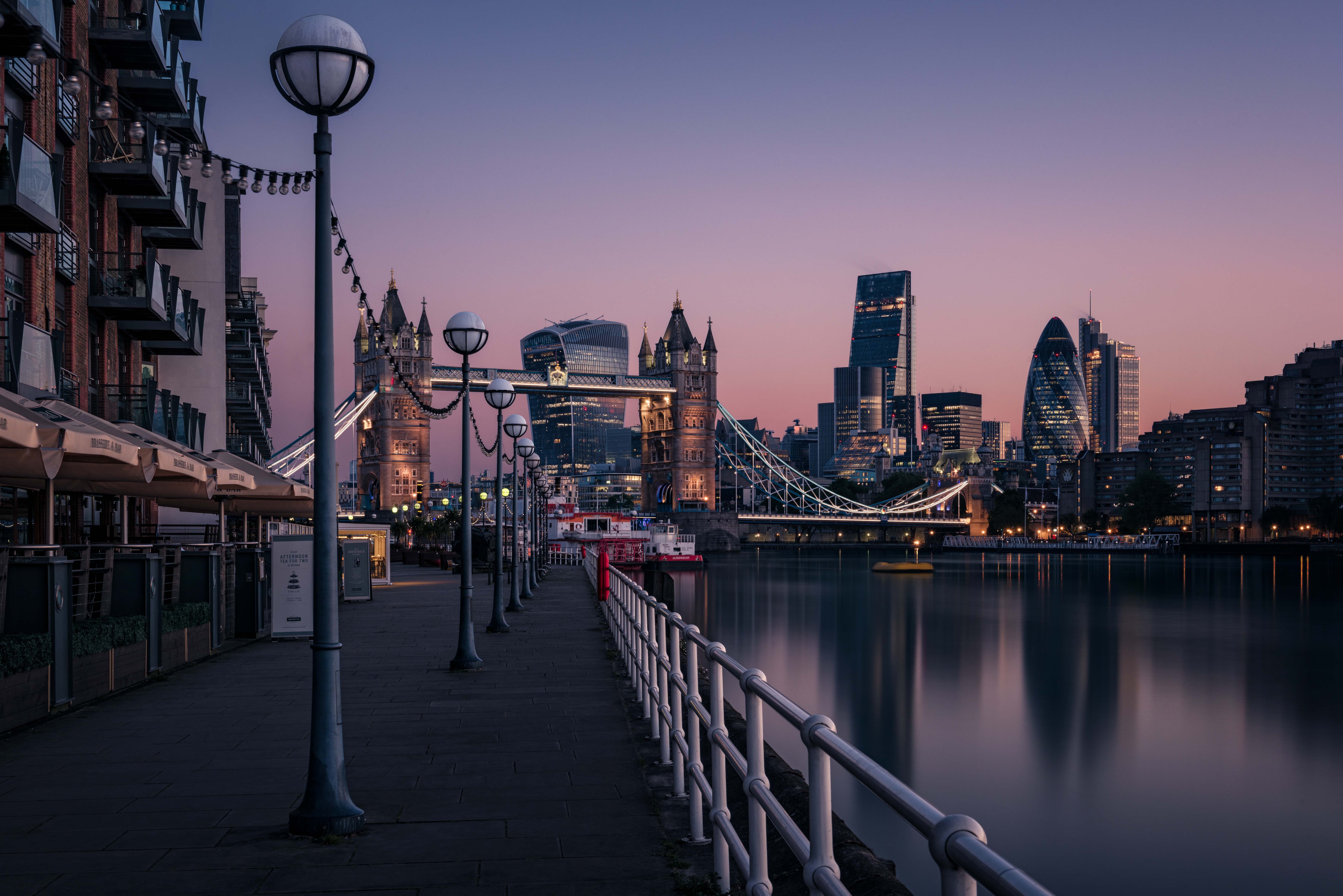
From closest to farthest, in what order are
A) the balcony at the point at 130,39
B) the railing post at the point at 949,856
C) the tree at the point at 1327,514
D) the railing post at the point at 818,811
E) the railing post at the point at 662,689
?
the railing post at the point at 949,856
the railing post at the point at 818,811
the railing post at the point at 662,689
the balcony at the point at 130,39
the tree at the point at 1327,514

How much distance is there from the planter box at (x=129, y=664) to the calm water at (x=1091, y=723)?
804 cm

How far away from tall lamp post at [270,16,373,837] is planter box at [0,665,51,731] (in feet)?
12.6

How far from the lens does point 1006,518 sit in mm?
184625

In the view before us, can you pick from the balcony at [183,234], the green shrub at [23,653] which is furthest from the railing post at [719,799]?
the balcony at [183,234]

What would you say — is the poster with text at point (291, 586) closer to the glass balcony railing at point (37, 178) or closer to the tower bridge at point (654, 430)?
the glass balcony railing at point (37, 178)

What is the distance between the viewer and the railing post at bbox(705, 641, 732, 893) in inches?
227

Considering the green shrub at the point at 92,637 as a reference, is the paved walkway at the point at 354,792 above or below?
below

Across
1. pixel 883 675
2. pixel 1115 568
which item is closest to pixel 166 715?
pixel 883 675

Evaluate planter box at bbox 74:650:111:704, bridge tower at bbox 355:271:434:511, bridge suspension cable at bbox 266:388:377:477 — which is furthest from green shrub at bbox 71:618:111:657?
bridge tower at bbox 355:271:434:511

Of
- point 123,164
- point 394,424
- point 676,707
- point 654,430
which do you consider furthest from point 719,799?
point 654,430

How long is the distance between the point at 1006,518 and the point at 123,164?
173 m

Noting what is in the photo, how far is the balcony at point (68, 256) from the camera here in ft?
74.6

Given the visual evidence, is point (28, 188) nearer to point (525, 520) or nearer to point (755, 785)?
point (755, 785)

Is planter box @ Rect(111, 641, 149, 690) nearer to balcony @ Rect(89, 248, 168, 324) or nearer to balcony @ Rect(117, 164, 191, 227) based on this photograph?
balcony @ Rect(89, 248, 168, 324)
